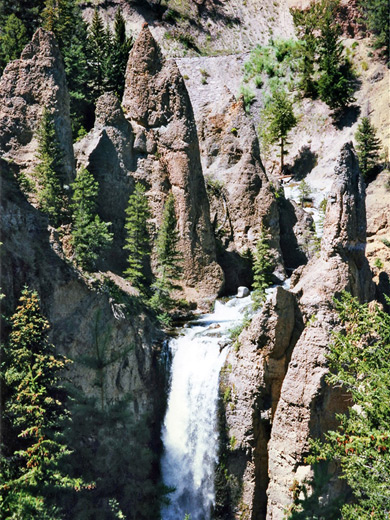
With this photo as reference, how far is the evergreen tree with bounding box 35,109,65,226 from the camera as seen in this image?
33.8 meters

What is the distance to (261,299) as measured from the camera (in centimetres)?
3619

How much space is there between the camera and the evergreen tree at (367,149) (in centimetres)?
5612

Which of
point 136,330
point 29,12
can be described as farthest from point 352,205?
point 29,12

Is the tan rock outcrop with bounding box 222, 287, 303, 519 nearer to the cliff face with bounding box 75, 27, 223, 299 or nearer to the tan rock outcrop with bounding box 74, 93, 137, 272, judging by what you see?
the cliff face with bounding box 75, 27, 223, 299

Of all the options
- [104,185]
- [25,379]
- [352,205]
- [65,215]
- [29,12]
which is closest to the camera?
[25,379]

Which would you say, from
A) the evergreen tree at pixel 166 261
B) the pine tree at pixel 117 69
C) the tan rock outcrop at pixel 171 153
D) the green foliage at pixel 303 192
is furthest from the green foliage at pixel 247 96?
the evergreen tree at pixel 166 261

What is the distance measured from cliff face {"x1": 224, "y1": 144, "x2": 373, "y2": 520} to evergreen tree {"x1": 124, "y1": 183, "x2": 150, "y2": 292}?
30.6 feet

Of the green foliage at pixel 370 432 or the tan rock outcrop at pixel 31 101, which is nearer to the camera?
the green foliage at pixel 370 432

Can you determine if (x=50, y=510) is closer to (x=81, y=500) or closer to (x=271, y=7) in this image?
(x=81, y=500)

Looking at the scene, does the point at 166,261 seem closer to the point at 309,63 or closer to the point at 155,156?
the point at 155,156

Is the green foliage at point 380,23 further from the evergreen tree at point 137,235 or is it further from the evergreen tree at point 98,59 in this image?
the evergreen tree at point 137,235

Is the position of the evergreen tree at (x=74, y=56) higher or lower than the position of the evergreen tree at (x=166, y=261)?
higher

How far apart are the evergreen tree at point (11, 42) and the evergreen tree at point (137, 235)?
21.8 metres

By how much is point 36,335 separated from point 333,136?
5062 cm
